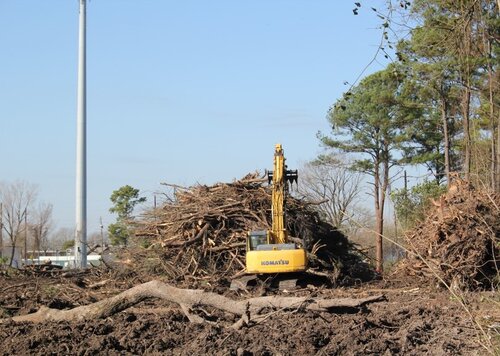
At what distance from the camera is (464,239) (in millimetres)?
17922

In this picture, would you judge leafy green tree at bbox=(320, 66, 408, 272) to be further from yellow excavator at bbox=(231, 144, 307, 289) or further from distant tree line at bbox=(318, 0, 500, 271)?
yellow excavator at bbox=(231, 144, 307, 289)

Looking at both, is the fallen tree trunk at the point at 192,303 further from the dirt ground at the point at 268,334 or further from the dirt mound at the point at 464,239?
the dirt mound at the point at 464,239

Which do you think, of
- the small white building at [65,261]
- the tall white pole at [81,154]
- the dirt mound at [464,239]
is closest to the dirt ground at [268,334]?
the dirt mound at [464,239]

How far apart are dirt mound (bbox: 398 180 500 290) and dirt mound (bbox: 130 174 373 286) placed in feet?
9.37

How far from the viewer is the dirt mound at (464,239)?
1764 centimetres

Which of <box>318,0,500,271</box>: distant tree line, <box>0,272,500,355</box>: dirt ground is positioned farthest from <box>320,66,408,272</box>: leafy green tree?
<box>0,272,500,355</box>: dirt ground

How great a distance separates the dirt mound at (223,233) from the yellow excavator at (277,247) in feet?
2.99

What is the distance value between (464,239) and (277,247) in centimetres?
463

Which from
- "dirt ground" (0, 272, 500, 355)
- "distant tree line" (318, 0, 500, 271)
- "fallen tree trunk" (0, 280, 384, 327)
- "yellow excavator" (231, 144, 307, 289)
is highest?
"distant tree line" (318, 0, 500, 271)

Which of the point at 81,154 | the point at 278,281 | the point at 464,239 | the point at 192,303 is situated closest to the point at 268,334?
the point at 192,303

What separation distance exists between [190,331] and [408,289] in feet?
Result: 35.6

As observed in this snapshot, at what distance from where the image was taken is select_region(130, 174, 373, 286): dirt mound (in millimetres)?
20703

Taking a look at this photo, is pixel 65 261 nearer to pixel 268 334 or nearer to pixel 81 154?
pixel 81 154

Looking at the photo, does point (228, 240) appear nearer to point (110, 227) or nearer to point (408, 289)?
point (408, 289)
